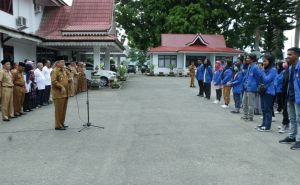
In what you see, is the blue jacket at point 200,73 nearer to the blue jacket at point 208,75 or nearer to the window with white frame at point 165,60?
the blue jacket at point 208,75

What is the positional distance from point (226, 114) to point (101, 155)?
6.86 m

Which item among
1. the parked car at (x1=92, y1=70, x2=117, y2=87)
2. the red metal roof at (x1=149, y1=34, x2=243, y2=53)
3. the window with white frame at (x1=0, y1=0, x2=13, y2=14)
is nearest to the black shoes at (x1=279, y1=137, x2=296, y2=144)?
the window with white frame at (x1=0, y1=0, x2=13, y2=14)

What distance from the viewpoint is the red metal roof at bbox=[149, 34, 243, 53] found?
46844 mm

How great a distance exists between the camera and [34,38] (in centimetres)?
2123

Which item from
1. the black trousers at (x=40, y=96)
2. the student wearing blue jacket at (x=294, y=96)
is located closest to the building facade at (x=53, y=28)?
the black trousers at (x=40, y=96)

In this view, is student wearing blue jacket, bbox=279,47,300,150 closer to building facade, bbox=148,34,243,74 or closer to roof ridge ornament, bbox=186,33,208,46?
building facade, bbox=148,34,243,74

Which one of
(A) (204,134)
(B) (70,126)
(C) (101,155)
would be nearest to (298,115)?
(A) (204,134)

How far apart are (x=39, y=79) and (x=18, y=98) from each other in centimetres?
232

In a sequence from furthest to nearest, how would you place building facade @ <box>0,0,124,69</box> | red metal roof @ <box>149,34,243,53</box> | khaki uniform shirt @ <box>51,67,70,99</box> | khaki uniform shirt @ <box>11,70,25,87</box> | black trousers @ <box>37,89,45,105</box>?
red metal roof @ <box>149,34,243,53</box> < building facade @ <box>0,0,124,69</box> < black trousers @ <box>37,89,45,105</box> < khaki uniform shirt @ <box>11,70,25,87</box> < khaki uniform shirt @ <box>51,67,70,99</box>

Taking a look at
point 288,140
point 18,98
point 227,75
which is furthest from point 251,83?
point 18,98

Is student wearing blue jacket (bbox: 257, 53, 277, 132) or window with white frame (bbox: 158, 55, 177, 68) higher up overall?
window with white frame (bbox: 158, 55, 177, 68)

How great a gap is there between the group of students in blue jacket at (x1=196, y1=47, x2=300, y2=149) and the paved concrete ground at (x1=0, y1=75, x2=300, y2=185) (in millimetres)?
486

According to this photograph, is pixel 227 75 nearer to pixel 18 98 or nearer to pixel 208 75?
pixel 208 75

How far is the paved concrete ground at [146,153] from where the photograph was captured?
5984mm
